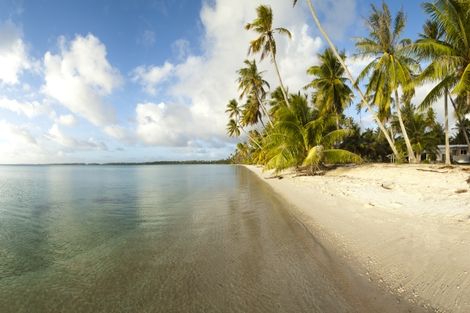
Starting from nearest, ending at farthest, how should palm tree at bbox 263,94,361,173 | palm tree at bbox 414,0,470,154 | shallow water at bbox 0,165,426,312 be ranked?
shallow water at bbox 0,165,426,312, palm tree at bbox 414,0,470,154, palm tree at bbox 263,94,361,173

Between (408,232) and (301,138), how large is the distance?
39.8 ft

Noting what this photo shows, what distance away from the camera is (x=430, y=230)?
16.1ft

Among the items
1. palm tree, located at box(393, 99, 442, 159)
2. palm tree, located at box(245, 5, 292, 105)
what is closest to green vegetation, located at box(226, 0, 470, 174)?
palm tree, located at box(245, 5, 292, 105)

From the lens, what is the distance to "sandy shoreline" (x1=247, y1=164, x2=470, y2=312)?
125 inches

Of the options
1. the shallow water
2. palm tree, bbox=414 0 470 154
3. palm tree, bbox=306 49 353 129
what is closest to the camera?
the shallow water

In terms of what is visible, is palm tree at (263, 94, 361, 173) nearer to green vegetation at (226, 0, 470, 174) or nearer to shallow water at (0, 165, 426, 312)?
green vegetation at (226, 0, 470, 174)

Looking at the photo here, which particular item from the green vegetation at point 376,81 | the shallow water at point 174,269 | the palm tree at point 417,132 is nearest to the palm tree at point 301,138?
the green vegetation at point 376,81

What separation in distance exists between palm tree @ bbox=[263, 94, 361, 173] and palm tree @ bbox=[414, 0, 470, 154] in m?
5.36

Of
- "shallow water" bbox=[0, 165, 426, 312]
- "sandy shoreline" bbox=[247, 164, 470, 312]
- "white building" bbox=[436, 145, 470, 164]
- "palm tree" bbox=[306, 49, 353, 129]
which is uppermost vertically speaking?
"palm tree" bbox=[306, 49, 353, 129]

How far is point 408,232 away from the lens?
16.2 ft

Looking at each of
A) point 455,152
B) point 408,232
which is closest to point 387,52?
point 408,232

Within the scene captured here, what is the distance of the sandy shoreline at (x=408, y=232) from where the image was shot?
10.4ft

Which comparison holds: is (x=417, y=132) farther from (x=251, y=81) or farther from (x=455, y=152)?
(x=251, y=81)

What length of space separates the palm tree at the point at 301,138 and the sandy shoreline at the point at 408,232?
5.67 meters
